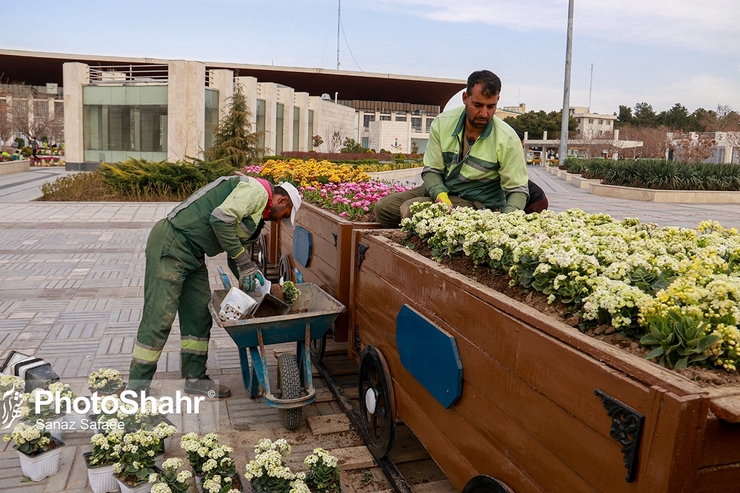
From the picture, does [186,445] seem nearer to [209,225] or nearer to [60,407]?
[60,407]

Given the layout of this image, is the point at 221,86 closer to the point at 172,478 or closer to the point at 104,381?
the point at 104,381

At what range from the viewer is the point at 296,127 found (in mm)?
41719

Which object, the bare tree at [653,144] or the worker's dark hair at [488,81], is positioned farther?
the bare tree at [653,144]

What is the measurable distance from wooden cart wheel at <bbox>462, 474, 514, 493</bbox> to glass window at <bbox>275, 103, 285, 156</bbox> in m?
35.0

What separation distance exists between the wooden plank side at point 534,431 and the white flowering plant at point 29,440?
199cm

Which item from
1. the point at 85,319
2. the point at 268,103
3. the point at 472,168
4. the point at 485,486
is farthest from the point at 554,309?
the point at 268,103

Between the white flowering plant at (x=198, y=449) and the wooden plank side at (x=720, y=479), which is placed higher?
the wooden plank side at (x=720, y=479)

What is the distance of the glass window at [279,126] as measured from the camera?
3634cm

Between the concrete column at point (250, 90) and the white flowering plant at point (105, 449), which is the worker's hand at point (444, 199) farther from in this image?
the concrete column at point (250, 90)

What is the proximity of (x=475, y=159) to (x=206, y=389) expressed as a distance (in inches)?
94.4

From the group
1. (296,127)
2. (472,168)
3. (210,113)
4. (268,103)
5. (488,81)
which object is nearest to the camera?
(488,81)

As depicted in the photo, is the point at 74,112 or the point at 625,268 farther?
the point at 74,112

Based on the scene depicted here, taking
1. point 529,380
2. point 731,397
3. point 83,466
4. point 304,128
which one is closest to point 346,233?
point 83,466

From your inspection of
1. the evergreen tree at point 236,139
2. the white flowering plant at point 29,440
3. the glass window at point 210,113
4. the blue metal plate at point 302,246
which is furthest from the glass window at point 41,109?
the white flowering plant at point 29,440
